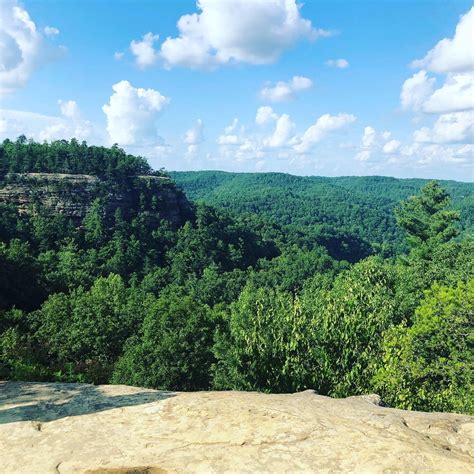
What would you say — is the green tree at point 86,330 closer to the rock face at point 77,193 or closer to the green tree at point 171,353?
the green tree at point 171,353

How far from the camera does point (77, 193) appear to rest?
107 metres

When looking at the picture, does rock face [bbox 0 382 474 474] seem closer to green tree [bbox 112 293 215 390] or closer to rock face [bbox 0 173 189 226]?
green tree [bbox 112 293 215 390]

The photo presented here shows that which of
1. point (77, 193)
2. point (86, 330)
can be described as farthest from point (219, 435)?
point (77, 193)

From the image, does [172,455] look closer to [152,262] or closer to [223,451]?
[223,451]

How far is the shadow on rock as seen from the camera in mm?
9891

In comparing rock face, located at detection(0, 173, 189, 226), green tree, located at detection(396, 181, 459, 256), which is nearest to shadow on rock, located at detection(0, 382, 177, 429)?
green tree, located at detection(396, 181, 459, 256)

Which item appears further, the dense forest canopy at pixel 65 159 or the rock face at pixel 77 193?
the dense forest canopy at pixel 65 159

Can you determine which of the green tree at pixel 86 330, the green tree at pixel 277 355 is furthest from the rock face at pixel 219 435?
the green tree at pixel 86 330

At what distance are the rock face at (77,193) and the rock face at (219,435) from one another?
96.9 metres

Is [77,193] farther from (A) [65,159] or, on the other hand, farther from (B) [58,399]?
(B) [58,399]

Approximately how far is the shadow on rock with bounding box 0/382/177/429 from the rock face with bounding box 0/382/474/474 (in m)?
0.04

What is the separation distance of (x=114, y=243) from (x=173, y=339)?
65.2 meters

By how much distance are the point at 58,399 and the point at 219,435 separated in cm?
472

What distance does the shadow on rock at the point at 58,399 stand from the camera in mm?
9891
